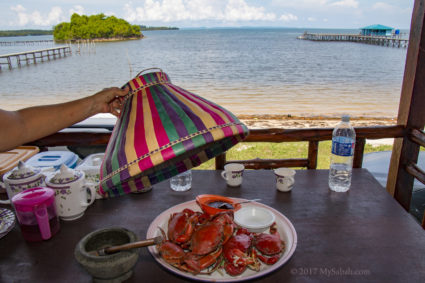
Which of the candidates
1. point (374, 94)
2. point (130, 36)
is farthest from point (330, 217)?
point (130, 36)

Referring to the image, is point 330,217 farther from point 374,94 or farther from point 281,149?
point 374,94

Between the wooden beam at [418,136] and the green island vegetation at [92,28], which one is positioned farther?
the green island vegetation at [92,28]

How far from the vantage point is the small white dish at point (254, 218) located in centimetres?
106

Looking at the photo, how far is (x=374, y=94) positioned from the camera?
14.4 metres

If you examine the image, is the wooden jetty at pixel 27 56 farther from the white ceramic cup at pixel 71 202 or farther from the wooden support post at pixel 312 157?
the wooden support post at pixel 312 157

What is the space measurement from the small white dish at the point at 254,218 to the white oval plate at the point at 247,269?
4cm

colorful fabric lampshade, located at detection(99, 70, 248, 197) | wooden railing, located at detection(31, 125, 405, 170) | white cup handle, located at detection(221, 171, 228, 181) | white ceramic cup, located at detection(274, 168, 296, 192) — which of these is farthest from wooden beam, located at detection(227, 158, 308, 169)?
colorful fabric lampshade, located at detection(99, 70, 248, 197)

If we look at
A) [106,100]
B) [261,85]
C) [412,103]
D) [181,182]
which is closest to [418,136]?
[412,103]

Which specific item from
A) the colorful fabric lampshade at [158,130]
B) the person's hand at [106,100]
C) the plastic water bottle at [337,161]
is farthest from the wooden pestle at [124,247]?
the plastic water bottle at [337,161]

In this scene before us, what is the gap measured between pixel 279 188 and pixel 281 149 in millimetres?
4434

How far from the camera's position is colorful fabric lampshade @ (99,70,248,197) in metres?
0.53

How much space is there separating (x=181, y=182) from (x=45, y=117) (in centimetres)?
72

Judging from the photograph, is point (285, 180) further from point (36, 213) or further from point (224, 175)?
point (36, 213)

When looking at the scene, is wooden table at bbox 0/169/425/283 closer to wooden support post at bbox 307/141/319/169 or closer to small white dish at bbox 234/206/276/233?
small white dish at bbox 234/206/276/233
